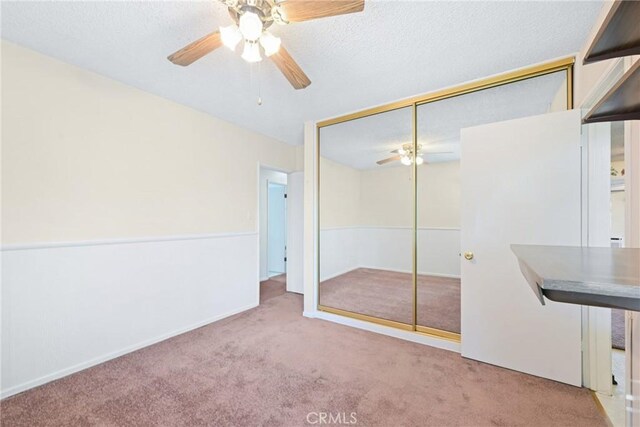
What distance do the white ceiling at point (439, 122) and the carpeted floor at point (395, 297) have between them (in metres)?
1.93

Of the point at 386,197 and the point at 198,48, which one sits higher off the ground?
the point at 198,48

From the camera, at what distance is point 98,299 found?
225 centimetres

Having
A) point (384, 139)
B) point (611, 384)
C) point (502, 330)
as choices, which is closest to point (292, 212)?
point (384, 139)

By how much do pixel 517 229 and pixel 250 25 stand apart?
90.8 inches

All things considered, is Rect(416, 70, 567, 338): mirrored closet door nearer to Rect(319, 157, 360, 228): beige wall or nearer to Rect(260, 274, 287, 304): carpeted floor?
Rect(319, 157, 360, 228): beige wall

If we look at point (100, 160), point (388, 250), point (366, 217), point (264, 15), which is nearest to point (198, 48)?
point (264, 15)

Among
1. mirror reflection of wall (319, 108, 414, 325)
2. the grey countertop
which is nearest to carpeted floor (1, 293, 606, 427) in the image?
mirror reflection of wall (319, 108, 414, 325)

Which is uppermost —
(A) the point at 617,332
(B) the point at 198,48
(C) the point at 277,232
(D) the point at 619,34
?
(B) the point at 198,48

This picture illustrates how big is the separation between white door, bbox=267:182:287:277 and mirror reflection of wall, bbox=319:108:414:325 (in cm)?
145

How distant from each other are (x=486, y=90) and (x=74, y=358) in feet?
13.7

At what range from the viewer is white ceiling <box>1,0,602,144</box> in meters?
1.59

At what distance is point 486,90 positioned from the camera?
2494 mm

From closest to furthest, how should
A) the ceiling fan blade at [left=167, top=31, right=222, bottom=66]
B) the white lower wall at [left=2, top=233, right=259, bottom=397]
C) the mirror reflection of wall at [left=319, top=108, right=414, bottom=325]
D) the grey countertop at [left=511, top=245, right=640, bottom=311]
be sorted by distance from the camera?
1. the grey countertop at [left=511, top=245, right=640, bottom=311]
2. the ceiling fan blade at [left=167, top=31, right=222, bottom=66]
3. the white lower wall at [left=2, top=233, right=259, bottom=397]
4. the mirror reflection of wall at [left=319, top=108, right=414, bottom=325]

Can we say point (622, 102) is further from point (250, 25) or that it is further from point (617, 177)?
point (617, 177)
